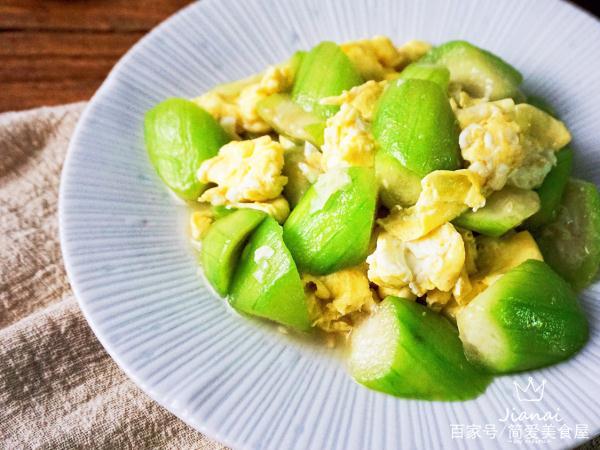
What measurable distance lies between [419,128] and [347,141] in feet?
0.66

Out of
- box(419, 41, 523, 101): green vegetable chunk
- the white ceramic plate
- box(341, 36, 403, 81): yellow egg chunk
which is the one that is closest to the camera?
the white ceramic plate

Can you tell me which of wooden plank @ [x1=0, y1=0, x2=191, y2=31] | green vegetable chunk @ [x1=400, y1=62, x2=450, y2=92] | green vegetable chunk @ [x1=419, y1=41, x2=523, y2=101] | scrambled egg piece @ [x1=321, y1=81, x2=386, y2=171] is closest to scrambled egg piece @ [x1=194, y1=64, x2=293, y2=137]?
scrambled egg piece @ [x1=321, y1=81, x2=386, y2=171]

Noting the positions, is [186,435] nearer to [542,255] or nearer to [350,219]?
[350,219]

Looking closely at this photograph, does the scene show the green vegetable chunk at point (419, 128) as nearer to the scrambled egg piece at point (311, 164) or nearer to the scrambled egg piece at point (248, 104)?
the scrambled egg piece at point (311, 164)

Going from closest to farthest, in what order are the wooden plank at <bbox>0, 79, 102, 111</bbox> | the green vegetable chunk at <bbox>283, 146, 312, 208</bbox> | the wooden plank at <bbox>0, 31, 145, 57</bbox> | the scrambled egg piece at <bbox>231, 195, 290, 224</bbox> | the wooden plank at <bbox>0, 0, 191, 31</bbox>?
the scrambled egg piece at <bbox>231, 195, 290, 224</bbox>
the green vegetable chunk at <bbox>283, 146, 312, 208</bbox>
the wooden plank at <bbox>0, 79, 102, 111</bbox>
the wooden plank at <bbox>0, 31, 145, 57</bbox>
the wooden plank at <bbox>0, 0, 191, 31</bbox>

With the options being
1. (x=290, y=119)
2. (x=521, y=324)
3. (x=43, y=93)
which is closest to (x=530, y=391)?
(x=521, y=324)

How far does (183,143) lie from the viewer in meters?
2.11

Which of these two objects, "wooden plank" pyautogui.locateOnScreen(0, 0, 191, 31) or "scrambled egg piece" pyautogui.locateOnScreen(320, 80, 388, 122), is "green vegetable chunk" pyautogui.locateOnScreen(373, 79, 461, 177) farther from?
"wooden plank" pyautogui.locateOnScreen(0, 0, 191, 31)

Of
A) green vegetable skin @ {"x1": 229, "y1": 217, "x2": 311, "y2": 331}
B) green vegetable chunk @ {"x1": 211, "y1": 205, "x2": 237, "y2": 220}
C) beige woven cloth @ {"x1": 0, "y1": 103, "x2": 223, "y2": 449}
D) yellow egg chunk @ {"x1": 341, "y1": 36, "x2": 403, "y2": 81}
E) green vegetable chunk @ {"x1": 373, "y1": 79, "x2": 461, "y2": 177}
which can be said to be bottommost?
beige woven cloth @ {"x1": 0, "y1": 103, "x2": 223, "y2": 449}

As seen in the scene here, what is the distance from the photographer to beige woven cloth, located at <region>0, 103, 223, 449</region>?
184cm

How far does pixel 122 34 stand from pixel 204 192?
1276 mm

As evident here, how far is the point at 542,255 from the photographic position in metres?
1.99

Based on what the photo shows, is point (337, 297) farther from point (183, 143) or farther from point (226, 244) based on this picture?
point (183, 143)

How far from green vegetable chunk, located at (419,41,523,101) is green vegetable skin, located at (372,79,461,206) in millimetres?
251
